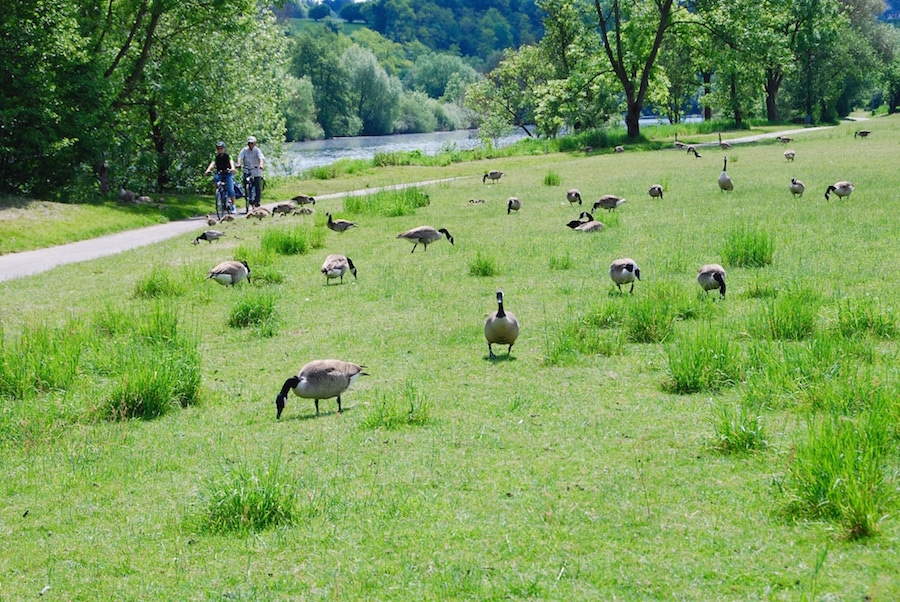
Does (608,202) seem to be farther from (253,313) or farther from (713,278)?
(253,313)

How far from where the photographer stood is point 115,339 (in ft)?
36.7

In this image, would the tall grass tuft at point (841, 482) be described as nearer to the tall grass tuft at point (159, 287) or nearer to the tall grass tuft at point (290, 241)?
the tall grass tuft at point (159, 287)

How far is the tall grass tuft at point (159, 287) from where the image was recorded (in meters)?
14.4

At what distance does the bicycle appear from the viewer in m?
27.1

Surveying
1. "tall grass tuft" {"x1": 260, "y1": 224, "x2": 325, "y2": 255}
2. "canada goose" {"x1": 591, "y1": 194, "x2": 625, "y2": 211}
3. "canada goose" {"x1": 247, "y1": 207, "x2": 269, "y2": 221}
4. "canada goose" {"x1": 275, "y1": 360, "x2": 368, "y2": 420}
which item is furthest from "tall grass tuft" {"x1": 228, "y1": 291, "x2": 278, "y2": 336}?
"canada goose" {"x1": 247, "y1": 207, "x2": 269, "y2": 221}

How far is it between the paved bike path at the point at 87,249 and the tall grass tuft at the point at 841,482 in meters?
15.8

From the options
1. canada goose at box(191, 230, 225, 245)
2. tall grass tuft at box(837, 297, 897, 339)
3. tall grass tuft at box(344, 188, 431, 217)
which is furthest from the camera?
tall grass tuft at box(344, 188, 431, 217)

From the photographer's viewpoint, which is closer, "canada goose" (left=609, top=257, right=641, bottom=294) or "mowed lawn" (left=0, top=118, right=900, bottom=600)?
"mowed lawn" (left=0, top=118, right=900, bottom=600)

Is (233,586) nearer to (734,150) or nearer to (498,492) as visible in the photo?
(498,492)

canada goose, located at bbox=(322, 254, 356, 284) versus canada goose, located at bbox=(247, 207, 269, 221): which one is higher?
canada goose, located at bbox=(247, 207, 269, 221)

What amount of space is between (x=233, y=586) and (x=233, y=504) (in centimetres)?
84

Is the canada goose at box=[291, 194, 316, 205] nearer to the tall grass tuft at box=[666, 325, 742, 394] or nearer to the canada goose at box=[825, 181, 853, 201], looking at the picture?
the canada goose at box=[825, 181, 853, 201]

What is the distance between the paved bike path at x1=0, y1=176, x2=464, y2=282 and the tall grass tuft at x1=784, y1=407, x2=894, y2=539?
15.8 meters

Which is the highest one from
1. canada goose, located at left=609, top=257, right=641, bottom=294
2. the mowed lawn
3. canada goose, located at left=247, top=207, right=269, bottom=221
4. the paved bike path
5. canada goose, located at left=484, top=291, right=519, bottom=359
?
canada goose, located at left=247, top=207, right=269, bottom=221
